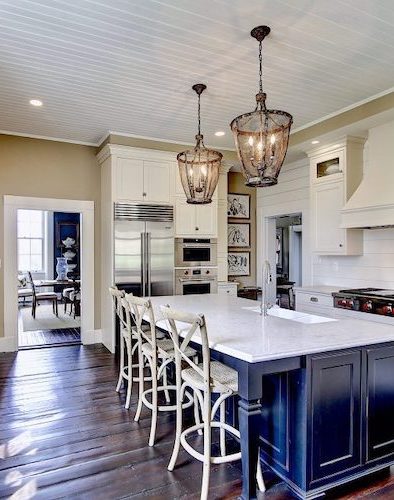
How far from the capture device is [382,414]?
221 centimetres

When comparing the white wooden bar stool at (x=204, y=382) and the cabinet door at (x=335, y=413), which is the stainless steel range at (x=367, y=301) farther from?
the white wooden bar stool at (x=204, y=382)

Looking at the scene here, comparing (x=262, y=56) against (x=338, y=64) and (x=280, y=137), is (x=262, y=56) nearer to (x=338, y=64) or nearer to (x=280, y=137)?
(x=338, y=64)

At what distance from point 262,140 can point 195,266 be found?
3.16 m

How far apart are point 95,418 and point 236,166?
4.37 metres

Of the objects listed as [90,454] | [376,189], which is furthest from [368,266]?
[90,454]

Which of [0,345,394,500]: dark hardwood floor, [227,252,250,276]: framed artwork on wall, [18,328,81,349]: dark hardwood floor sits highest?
[227,252,250,276]: framed artwork on wall

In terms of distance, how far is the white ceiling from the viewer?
98.2 inches

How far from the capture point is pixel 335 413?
2.05 m

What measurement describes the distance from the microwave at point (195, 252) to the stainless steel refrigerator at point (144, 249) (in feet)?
0.56

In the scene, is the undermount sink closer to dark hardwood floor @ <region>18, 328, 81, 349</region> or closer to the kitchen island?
the kitchen island

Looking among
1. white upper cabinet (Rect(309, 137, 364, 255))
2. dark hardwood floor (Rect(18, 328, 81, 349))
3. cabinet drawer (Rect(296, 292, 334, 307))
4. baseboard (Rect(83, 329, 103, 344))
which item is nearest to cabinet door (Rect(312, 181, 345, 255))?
white upper cabinet (Rect(309, 137, 364, 255))

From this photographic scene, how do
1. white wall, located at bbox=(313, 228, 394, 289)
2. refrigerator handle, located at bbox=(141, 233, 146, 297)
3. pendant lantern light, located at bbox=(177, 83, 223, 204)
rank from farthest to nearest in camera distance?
refrigerator handle, located at bbox=(141, 233, 146, 297), white wall, located at bbox=(313, 228, 394, 289), pendant lantern light, located at bbox=(177, 83, 223, 204)

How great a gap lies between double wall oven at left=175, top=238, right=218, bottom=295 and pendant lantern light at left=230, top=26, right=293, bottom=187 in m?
2.87

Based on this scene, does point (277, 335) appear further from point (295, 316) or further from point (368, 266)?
point (368, 266)
